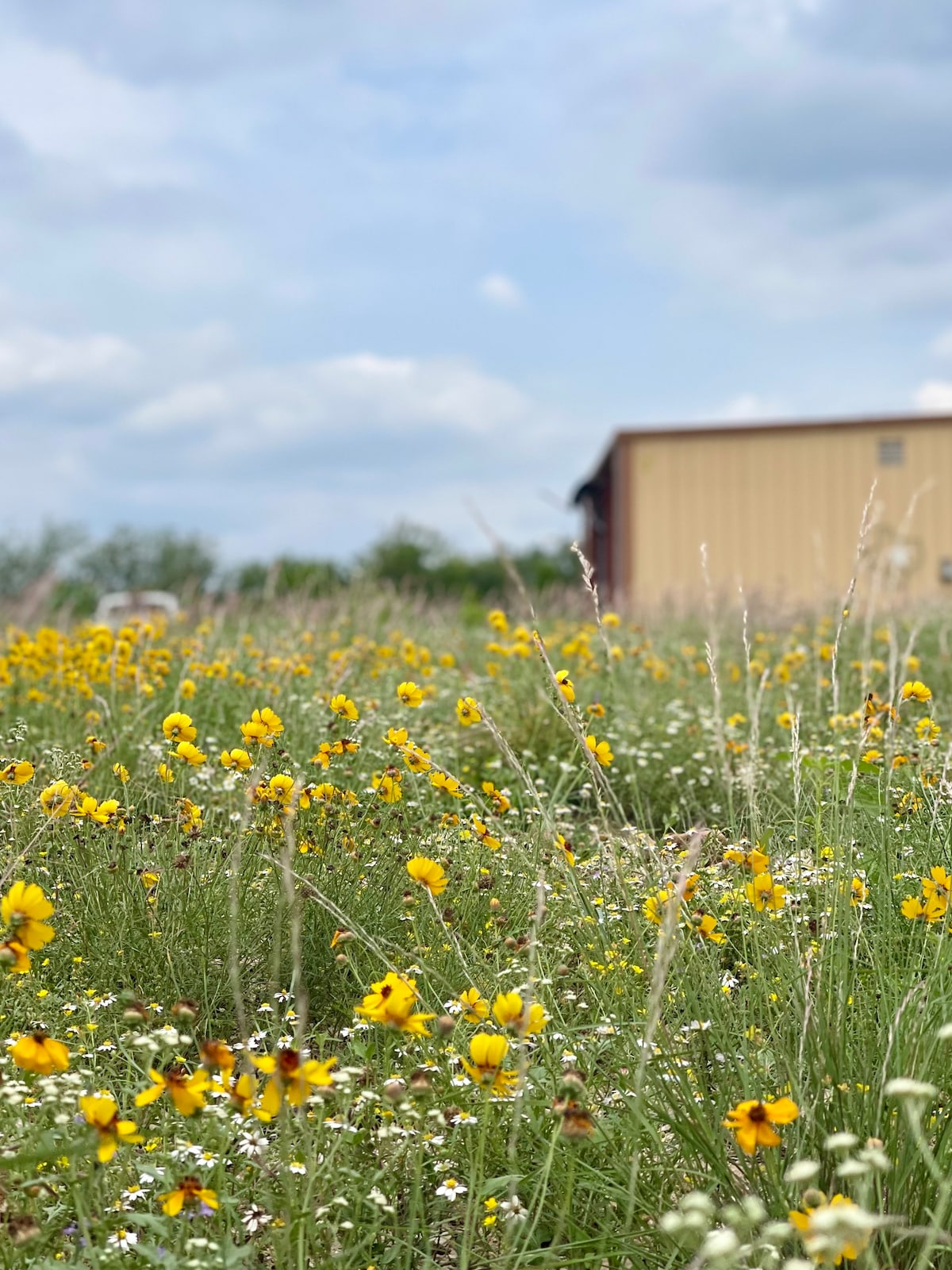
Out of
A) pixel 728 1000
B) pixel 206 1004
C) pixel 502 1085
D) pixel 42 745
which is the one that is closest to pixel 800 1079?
pixel 728 1000

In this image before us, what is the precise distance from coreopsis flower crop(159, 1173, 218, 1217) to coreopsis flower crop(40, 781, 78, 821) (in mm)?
964

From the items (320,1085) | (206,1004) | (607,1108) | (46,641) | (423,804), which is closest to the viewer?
(320,1085)

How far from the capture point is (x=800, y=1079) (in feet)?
6.74

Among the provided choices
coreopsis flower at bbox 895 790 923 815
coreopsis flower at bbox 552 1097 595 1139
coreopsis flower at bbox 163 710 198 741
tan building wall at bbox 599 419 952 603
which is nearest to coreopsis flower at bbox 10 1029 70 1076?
coreopsis flower at bbox 552 1097 595 1139

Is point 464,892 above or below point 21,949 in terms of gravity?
below

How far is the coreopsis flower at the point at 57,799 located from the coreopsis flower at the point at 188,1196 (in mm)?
964

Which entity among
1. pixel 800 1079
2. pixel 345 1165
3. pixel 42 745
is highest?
pixel 42 745

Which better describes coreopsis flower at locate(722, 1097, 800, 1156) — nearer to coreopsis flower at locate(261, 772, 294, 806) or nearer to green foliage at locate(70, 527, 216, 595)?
coreopsis flower at locate(261, 772, 294, 806)

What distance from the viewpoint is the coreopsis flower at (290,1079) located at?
64.1 inches

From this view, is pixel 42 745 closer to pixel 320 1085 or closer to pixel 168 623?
pixel 320 1085

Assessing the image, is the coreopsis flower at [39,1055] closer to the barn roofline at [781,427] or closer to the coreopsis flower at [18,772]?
the coreopsis flower at [18,772]

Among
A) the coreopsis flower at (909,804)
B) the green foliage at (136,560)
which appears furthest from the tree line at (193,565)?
the coreopsis flower at (909,804)

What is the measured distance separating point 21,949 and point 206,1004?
1.13m

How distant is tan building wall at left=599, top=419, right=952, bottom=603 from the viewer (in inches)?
939
